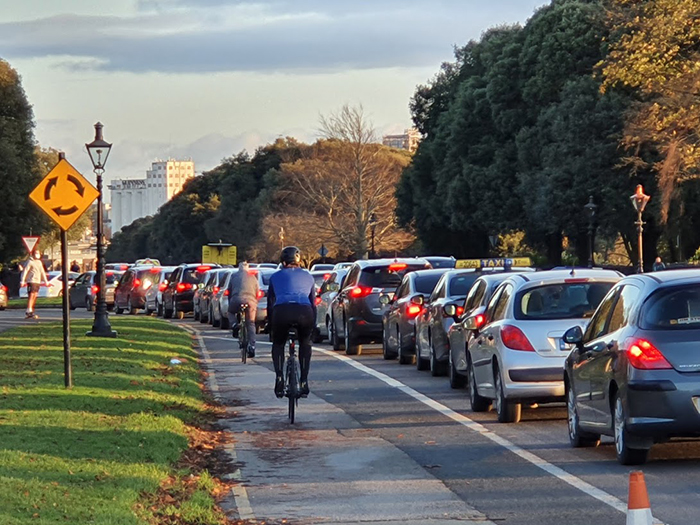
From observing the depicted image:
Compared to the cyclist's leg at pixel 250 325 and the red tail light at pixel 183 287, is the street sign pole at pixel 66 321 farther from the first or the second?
the red tail light at pixel 183 287

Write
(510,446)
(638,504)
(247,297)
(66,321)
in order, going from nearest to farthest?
1. (638,504)
2. (510,446)
3. (66,321)
4. (247,297)

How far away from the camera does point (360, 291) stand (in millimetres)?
26266

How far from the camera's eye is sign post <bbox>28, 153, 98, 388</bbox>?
56.4ft

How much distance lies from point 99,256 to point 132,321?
7918mm

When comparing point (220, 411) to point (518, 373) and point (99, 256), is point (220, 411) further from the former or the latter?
point (99, 256)

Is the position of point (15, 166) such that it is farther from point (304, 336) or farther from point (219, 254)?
point (304, 336)

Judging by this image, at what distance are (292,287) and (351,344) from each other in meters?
11.2

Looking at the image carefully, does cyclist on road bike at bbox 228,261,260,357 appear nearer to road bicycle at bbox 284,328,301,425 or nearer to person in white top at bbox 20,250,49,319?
road bicycle at bbox 284,328,301,425

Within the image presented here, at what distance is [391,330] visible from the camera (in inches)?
965

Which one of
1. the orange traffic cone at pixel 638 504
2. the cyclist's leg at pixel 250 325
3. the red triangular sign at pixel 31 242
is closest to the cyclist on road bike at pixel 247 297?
the cyclist's leg at pixel 250 325

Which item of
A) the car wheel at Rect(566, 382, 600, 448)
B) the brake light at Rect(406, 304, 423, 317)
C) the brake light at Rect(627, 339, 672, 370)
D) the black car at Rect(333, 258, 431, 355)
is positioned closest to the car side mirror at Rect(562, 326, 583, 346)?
the car wheel at Rect(566, 382, 600, 448)

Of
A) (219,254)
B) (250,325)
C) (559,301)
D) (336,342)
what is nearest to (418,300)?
(250,325)

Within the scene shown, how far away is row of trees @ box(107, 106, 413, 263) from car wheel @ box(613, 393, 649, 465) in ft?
243

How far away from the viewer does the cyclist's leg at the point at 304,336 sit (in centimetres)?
1529
